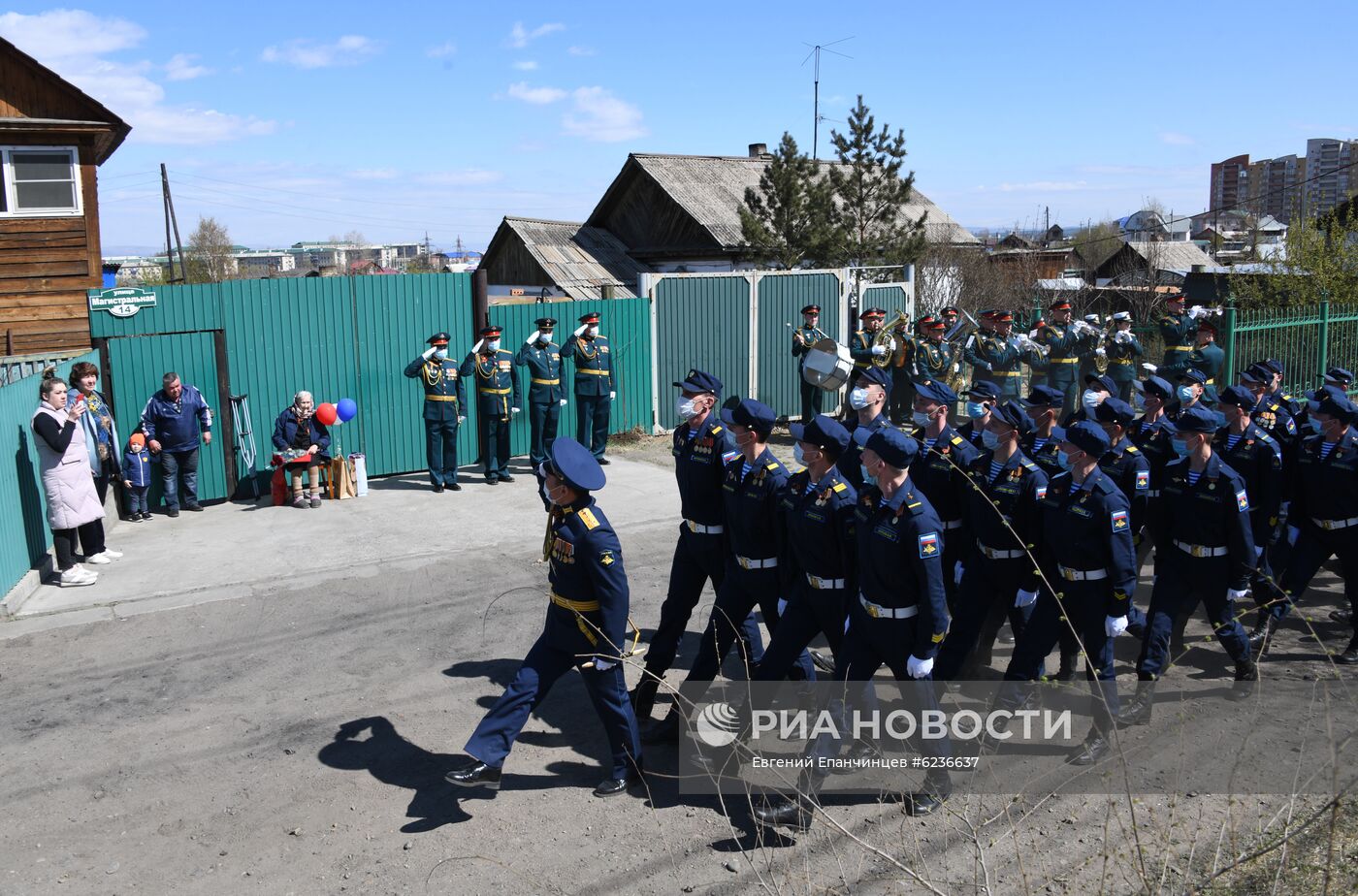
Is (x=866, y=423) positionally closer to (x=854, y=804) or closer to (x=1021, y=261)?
(x=854, y=804)

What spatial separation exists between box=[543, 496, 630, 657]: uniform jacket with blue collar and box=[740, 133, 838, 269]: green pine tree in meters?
22.3

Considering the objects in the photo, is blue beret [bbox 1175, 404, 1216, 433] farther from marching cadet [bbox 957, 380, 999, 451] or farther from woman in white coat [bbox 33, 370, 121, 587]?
woman in white coat [bbox 33, 370, 121, 587]

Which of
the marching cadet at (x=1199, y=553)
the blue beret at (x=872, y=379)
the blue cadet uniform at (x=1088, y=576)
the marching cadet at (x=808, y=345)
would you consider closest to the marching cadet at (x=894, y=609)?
the blue cadet uniform at (x=1088, y=576)

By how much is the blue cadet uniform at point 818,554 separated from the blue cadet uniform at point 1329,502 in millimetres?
3646

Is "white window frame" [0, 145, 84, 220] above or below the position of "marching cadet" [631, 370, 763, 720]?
above

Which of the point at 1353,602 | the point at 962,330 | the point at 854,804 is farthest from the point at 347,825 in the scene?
the point at 962,330

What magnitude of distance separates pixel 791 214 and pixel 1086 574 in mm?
22441

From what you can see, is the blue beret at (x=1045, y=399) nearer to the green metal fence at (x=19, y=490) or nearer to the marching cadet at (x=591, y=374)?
the marching cadet at (x=591, y=374)

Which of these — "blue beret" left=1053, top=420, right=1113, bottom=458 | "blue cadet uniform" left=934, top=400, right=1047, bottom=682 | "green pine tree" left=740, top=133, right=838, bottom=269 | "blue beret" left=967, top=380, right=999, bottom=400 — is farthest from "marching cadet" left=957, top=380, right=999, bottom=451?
"green pine tree" left=740, top=133, right=838, bottom=269

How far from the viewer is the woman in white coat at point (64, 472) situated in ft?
29.3

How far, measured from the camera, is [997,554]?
629 centimetres

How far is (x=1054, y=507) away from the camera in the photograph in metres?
6.07

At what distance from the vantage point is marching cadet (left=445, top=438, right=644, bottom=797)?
556cm

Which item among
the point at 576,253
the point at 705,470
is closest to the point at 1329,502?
the point at 705,470
